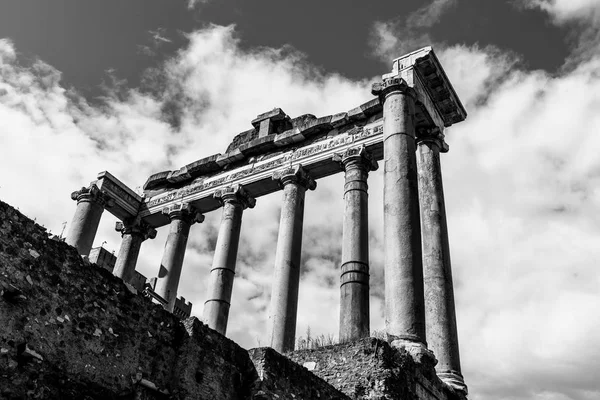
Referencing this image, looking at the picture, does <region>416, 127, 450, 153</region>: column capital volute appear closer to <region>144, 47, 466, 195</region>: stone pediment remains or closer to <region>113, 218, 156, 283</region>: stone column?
<region>144, 47, 466, 195</region>: stone pediment remains

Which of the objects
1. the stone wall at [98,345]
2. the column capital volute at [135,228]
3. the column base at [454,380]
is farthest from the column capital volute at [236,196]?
the stone wall at [98,345]

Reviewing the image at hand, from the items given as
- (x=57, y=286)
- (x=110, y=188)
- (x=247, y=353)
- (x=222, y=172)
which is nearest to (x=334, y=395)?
(x=247, y=353)

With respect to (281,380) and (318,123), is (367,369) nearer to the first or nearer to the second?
(281,380)

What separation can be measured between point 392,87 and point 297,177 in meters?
4.51

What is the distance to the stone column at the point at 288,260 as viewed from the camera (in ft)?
51.2

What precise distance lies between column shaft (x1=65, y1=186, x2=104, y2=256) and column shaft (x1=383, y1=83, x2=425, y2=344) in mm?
11521

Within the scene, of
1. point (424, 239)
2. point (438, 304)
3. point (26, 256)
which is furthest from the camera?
point (424, 239)

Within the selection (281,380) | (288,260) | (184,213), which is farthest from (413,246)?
(184,213)

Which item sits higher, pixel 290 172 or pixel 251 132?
pixel 251 132

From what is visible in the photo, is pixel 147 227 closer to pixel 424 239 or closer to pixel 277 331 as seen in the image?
pixel 277 331

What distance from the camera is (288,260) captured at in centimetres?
1692

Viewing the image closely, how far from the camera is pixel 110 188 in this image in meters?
22.3

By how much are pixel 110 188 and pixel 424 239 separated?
42.2 feet

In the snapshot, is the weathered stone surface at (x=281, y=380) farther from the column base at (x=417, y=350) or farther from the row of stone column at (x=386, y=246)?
the row of stone column at (x=386, y=246)
